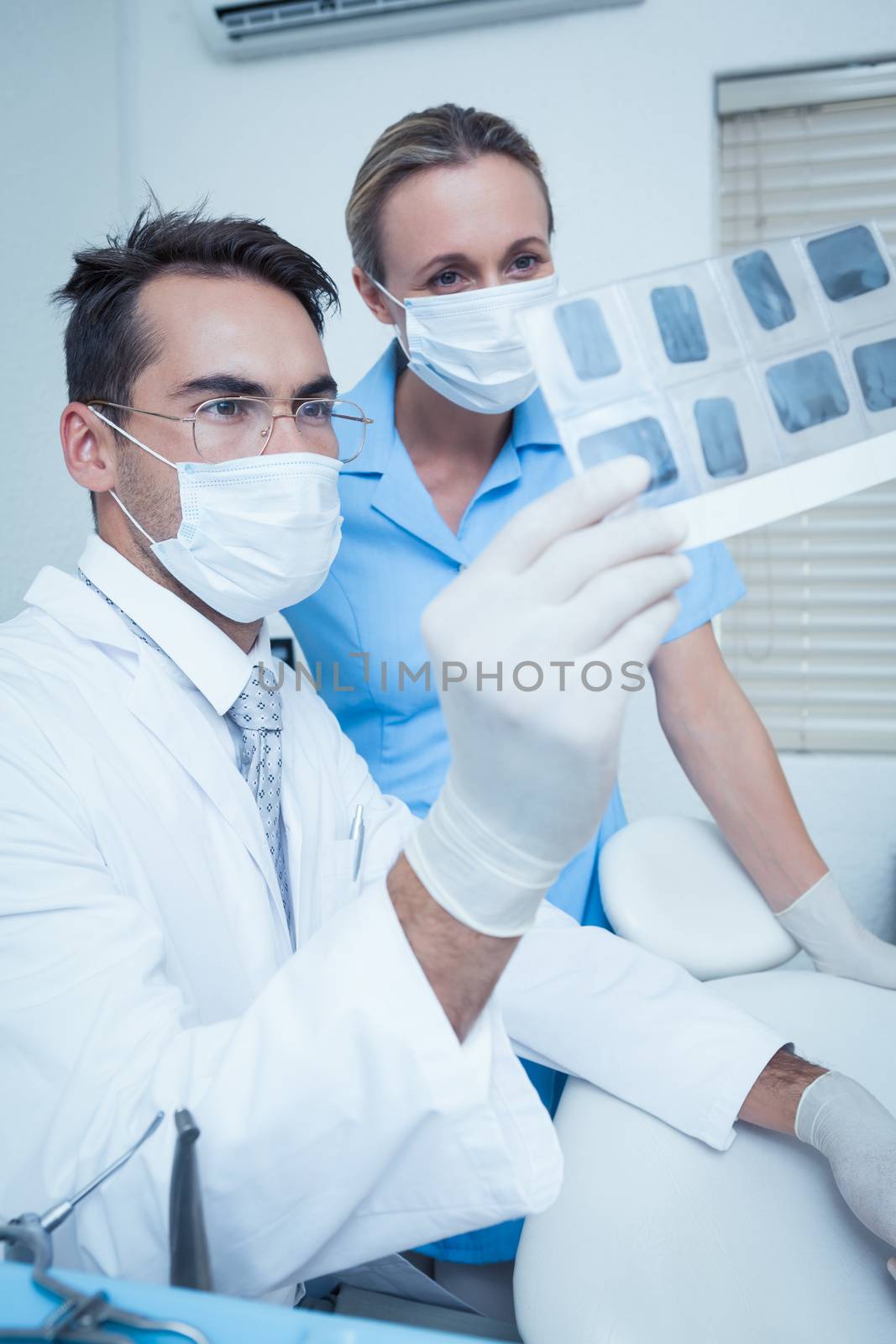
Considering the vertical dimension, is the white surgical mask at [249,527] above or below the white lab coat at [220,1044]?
above

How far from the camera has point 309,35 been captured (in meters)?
2.29

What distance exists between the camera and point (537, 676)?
660 millimetres

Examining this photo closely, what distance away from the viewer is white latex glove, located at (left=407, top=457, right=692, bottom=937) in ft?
2.18

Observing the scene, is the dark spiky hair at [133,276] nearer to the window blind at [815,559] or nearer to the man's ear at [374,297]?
the man's ear at [374,297]

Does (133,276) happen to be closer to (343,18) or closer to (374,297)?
(374,297)

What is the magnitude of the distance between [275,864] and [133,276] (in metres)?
0.80

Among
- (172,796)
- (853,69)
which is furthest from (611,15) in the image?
(172,796)

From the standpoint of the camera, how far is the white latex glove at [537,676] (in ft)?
2.18

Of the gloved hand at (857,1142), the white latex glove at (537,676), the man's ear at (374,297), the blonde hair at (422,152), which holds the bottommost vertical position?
the gloved hand at (857,1142)

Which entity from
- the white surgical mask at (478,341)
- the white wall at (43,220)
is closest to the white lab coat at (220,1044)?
the white surgical mask at (478,341)

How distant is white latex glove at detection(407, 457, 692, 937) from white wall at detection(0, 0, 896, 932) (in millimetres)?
1773

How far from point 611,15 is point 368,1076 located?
94.6 inches

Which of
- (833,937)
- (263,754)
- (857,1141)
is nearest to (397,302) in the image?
(263,754)

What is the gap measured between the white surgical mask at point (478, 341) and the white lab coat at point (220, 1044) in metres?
0.69
